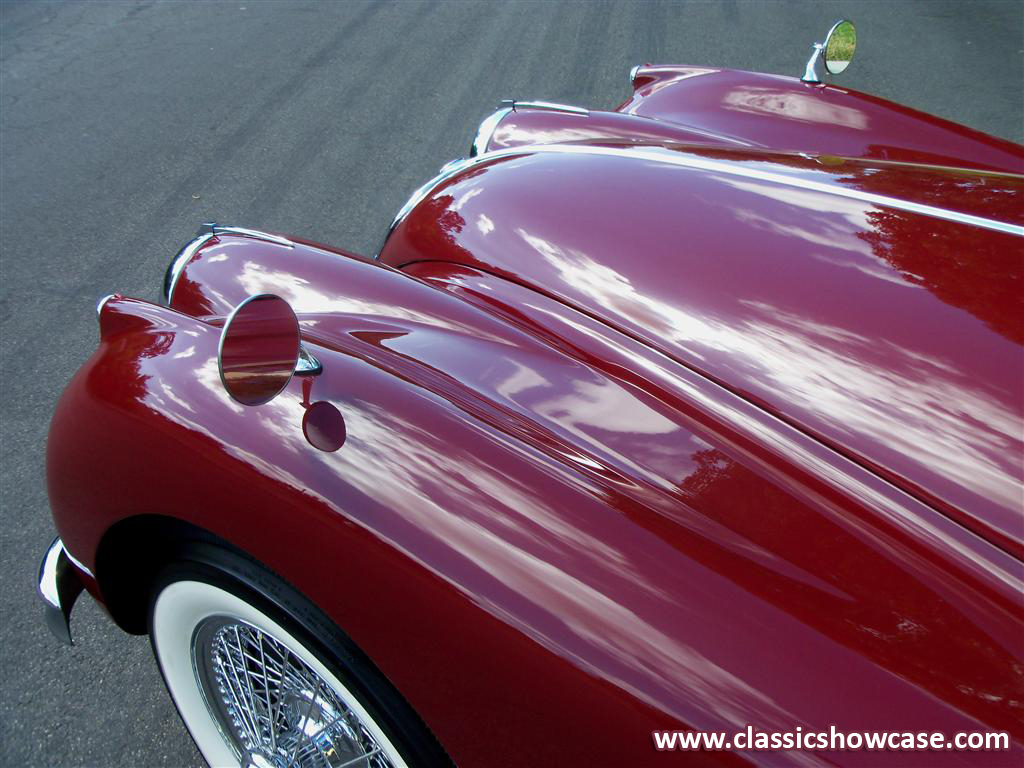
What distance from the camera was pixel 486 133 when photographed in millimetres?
2854

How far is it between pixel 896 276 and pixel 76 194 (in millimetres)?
4267

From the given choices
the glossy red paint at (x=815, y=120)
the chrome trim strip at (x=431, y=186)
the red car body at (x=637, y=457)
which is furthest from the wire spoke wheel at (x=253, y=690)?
the glossy red paint at (x=815, y=120)

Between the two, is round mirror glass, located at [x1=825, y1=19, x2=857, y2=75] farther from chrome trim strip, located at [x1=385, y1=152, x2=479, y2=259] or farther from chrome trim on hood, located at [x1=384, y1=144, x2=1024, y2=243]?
chrome trim strip, located at [x1=385, y1=152, x2=479, y2=259]

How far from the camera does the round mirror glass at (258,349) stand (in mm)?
1234

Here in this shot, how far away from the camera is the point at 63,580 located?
1.86 m

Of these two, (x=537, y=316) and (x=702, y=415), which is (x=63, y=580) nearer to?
(x=537, y=316)

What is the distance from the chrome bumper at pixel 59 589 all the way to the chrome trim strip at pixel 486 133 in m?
1.73

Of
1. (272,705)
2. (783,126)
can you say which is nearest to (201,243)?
(272,705)

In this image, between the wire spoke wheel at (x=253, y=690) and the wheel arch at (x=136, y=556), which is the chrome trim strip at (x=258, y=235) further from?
the wire spoke wheel at (x=253, y=690)

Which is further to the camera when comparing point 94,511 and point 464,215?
point 464,215

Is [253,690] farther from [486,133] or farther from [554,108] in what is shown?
[554,108]

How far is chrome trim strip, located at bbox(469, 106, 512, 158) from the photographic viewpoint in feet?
9.21

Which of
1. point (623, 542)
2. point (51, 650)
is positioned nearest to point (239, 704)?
point (51, 650)

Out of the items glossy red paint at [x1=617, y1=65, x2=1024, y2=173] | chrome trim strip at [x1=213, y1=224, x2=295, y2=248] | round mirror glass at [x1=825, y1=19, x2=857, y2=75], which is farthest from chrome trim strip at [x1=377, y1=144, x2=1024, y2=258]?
round mirror glass at [x1=825, y1=19, x2=857, y2=75]
